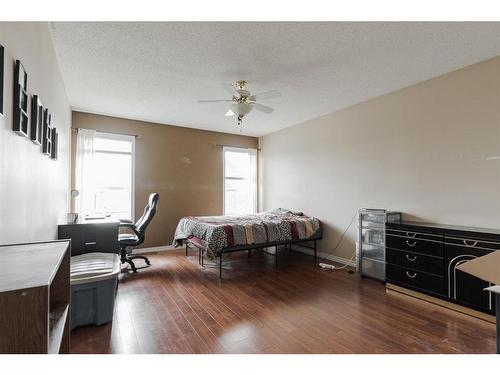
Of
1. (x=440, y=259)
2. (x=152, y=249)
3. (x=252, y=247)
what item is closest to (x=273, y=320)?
(x=252, y=247)

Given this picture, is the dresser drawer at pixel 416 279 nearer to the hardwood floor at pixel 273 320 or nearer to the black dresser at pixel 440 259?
the black dresser at pixel 440 259

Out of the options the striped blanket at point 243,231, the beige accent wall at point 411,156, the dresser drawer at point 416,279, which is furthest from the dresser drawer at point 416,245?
the striped blanket at point 243,231

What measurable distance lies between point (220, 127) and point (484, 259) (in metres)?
5.01

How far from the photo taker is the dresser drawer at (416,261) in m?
2.67

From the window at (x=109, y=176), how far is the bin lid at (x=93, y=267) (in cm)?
210

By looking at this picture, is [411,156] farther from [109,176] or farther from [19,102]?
[109,176]

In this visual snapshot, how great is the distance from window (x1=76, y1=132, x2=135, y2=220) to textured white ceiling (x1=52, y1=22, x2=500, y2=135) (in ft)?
3.06

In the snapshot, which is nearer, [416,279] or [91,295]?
[91,295]

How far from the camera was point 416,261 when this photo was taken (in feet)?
9.37

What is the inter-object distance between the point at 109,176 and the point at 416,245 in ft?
16.5

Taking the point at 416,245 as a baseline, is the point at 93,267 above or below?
below

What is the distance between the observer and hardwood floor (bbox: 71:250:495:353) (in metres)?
1.94

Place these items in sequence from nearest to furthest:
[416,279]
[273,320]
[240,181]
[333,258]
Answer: [273,320] < [416,279] < [333,258] < [240,181]

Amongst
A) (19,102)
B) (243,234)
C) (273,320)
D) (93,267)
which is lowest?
(273,320)
